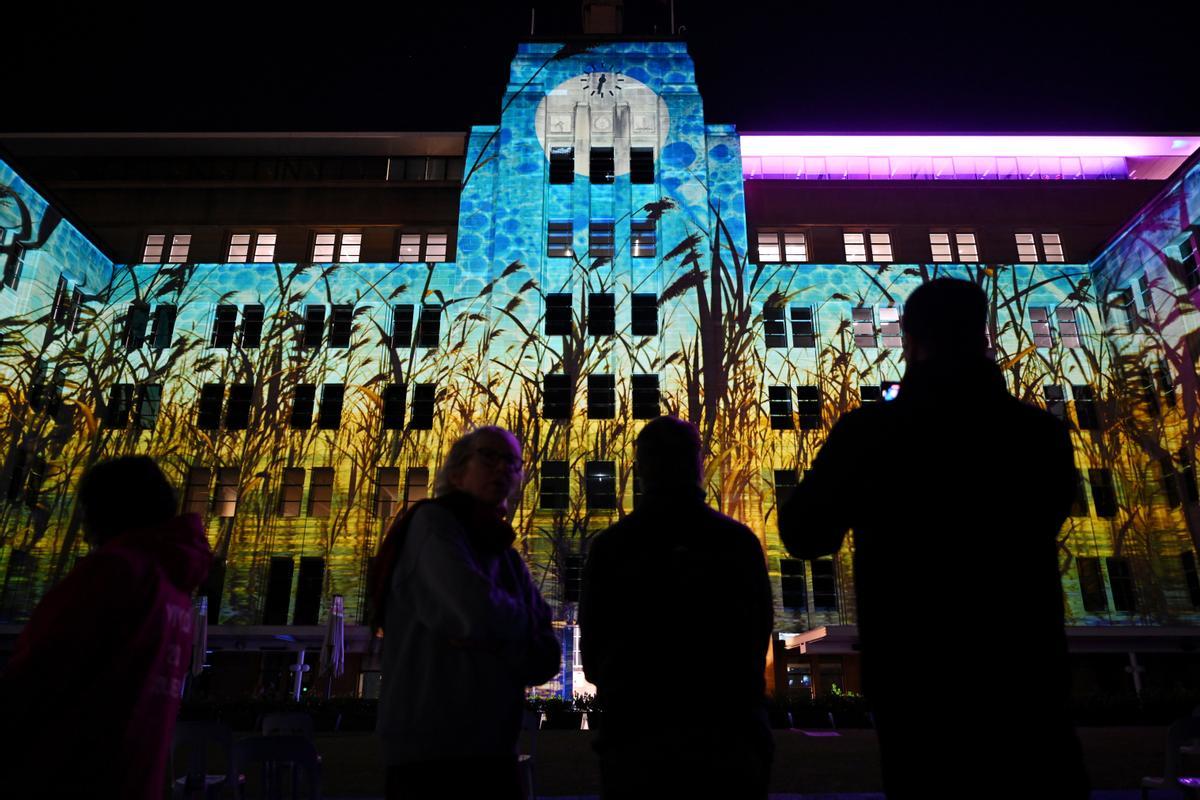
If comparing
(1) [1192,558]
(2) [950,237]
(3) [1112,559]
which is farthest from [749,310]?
(1) [1192,558]

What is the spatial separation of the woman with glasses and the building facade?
22438mm

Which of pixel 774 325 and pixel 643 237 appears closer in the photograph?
pixel 774 325

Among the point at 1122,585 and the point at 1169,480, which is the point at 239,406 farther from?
the point at 1169,480

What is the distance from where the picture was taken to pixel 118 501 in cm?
278

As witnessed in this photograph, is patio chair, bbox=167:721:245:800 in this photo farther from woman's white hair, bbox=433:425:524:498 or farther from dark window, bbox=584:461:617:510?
dark window, bbox=584:461:617:510

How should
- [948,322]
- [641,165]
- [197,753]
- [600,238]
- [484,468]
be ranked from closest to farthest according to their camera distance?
[948,322]
[484,468]
[197,753]
[600,238]
[641,165]

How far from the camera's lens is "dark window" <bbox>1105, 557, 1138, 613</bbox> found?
26.2 metres

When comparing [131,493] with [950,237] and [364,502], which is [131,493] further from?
[950,237]

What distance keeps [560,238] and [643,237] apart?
3.07 meters

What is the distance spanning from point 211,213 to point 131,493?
114 ft

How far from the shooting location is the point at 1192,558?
1027 inches

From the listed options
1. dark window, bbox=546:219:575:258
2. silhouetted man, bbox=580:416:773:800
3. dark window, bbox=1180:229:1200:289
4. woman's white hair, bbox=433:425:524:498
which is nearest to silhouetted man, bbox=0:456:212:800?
woman's white hair, bbox=433:425:524:498

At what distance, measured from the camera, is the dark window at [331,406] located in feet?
92.5

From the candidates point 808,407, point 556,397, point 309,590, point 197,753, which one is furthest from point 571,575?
point 197,753
